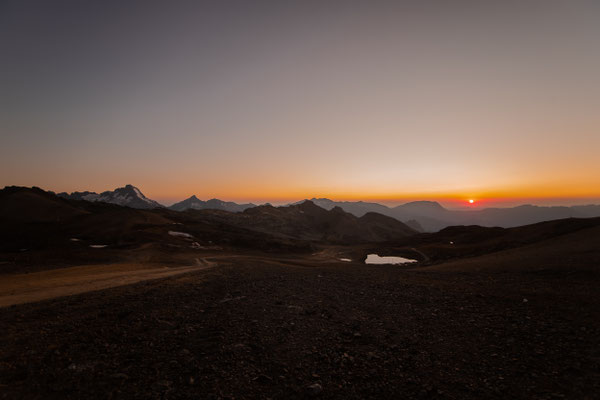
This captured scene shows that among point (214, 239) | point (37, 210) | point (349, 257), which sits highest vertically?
point (37, 210)

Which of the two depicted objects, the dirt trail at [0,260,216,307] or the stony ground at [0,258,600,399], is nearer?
the stony ground at [0,258,600,399]

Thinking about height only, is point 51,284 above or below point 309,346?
above

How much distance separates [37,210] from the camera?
319ft

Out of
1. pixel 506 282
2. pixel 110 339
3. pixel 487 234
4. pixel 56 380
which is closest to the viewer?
pixel 56 380

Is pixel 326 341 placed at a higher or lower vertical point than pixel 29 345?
lower

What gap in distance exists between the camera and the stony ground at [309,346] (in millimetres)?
7582

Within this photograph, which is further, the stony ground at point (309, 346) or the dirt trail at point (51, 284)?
the dirt trail at point (51, 284)

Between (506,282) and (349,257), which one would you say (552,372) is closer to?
(506,282)

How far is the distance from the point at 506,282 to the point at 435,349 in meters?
14.0

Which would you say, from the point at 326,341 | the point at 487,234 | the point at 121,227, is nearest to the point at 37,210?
the point at 121,227

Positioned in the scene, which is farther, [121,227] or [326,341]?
[121,227]

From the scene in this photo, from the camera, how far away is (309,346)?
1045cm

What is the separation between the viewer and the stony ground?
7.58m

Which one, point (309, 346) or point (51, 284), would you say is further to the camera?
point (51, 284)
